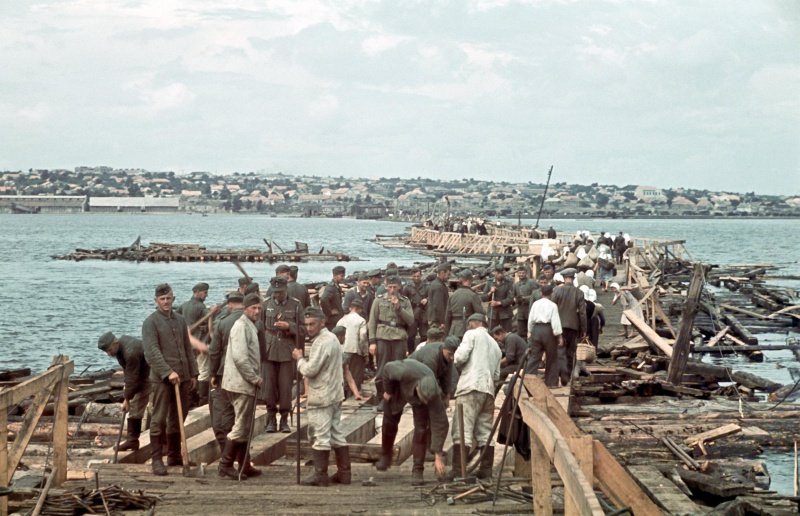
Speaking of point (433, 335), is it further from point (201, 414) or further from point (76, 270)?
point (76, 270)

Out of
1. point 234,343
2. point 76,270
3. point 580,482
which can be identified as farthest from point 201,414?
point 76,270

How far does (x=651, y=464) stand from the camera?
42.2 ft

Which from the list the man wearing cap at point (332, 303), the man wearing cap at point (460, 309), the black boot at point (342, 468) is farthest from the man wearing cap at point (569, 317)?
the black boot at point (342, 468)

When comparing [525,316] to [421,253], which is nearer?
[525,316]

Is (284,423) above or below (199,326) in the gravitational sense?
below

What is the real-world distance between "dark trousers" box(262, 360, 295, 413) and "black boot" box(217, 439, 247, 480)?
2.42 m

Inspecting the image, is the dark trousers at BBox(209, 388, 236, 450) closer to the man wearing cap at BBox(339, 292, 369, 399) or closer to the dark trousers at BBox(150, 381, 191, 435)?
the dark trousers at BBox(150, 381, 191, 435)

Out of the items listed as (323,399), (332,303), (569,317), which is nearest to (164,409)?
(323,399)

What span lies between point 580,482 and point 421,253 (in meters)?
80.2

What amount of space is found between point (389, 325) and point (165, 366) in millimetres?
5756

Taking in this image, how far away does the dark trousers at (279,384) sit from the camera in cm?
1382

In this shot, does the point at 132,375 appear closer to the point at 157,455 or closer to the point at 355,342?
the point at 157,455

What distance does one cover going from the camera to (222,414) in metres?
11.7

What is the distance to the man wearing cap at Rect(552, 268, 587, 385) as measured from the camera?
18.2m
